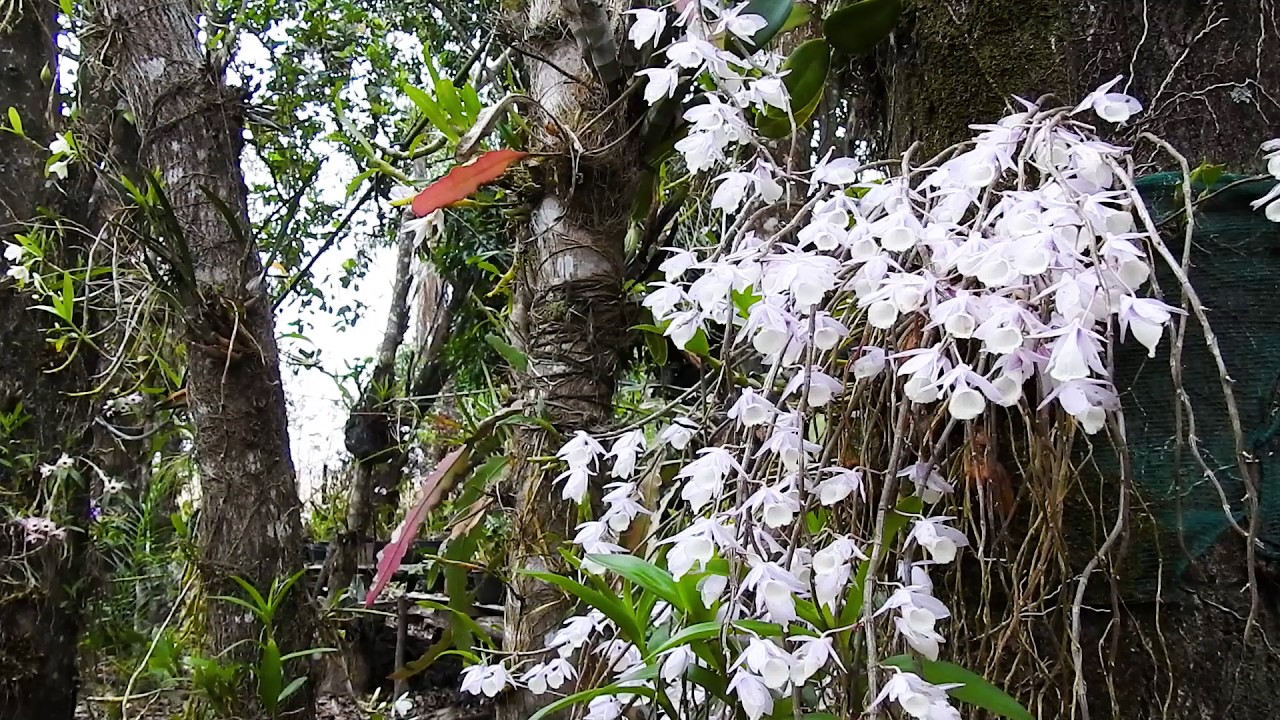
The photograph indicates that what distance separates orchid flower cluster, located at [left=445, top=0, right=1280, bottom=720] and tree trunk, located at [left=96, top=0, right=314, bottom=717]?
1.03 m

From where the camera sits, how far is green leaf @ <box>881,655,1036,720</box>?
52 centimetres

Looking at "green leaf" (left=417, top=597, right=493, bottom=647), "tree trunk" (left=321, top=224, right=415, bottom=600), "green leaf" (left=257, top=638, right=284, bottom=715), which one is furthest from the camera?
"tree trunk" (left=321, top=224, right=415, bottom=600)

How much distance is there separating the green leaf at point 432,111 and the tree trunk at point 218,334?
54 cm

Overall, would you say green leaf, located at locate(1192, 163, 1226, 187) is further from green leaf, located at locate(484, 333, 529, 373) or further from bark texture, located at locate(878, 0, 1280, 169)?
green leaf, located at locate(484, 333, 529, 373)

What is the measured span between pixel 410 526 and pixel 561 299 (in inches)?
14.1

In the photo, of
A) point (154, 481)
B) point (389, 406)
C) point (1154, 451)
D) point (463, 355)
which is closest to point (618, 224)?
point (1154, 451)

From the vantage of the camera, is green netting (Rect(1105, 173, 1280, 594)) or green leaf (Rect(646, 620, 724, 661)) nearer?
green leaf (Rect(646, 620, 724, 661))

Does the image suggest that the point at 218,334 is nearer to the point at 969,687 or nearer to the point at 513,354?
the point at 513,354

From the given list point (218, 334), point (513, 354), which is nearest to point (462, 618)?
point (513, 354)

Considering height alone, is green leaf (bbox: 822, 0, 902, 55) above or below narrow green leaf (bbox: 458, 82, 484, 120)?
below

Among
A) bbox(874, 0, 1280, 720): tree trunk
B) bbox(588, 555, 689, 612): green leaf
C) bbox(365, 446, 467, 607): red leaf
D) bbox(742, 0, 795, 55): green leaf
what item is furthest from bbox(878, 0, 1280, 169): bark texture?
bbox(365, 446, 467, 607): red leaf

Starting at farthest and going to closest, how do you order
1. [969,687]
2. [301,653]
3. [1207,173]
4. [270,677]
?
[301,653]
[270,677]
[1207,173]
[969,687]

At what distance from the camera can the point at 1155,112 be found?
0.74 m

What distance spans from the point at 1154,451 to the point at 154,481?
122 inches
